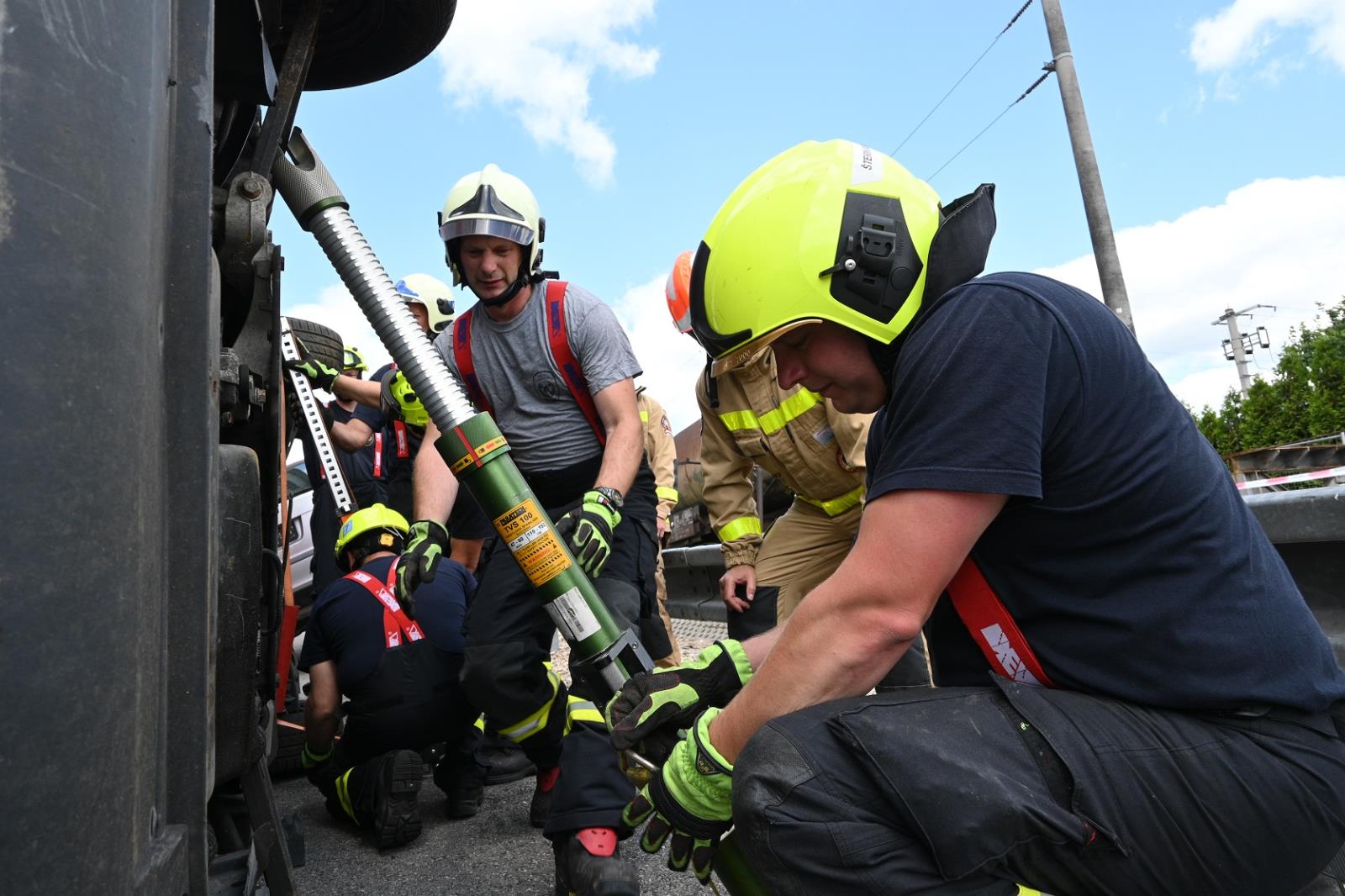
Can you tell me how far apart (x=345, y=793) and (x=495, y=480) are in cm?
160

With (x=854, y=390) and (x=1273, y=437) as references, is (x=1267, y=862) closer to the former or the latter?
(x=854, y=390)

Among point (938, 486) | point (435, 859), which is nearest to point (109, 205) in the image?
point (938, 486)

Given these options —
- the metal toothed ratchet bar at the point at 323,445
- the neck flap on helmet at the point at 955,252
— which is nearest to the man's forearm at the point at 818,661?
the neck flap on helmet at the point at 955,252

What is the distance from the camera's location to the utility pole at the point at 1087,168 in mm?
10867

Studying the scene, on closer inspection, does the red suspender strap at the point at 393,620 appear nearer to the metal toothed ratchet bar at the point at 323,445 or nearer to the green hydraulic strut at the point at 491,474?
the metal toothed ratchet bar at the point at 323,445

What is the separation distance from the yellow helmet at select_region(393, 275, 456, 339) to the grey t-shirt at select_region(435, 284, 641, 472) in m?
2.85

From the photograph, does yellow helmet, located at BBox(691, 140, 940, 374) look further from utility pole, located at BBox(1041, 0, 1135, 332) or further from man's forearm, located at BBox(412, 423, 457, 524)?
utility pole, located at BBox(1041, 0, 1135, 332)

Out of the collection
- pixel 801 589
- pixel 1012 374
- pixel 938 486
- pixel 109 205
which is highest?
pixel 109 205

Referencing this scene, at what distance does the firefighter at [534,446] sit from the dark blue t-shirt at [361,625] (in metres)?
0.45

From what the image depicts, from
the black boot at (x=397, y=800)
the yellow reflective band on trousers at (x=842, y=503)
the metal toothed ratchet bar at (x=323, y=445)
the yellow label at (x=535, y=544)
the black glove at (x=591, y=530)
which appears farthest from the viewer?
the metal toothed ratchet bar at (x=323, y=445)

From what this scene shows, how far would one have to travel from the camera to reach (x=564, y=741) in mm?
2818

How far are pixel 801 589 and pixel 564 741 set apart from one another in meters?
1.60

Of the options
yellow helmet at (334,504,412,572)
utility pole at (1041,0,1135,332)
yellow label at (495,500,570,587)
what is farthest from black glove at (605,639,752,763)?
utility pole at (1041,0,1135,332)

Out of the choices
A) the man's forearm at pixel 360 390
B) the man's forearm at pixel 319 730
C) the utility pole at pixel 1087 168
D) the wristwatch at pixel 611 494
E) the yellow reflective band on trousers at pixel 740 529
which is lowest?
the man's forearm at pixel 319 730
